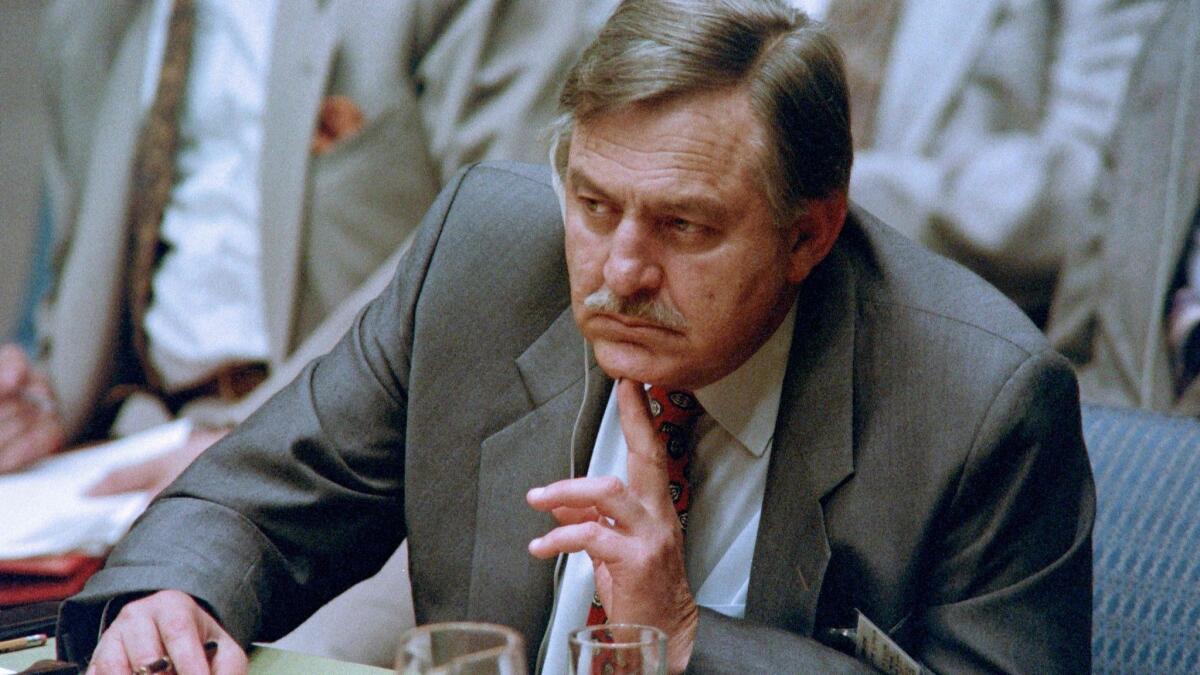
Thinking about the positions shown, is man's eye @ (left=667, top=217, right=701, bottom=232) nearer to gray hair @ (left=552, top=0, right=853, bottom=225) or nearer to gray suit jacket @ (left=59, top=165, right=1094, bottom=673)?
gray hair @ (left=552, top=0, right=853, bottom=225)

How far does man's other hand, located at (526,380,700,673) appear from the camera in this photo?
1507 millimetres

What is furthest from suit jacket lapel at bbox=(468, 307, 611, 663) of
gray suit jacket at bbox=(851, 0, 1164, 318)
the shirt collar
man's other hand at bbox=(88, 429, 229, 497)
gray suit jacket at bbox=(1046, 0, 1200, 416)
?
man's other hand at bbox=(88, 429, 229, 497)

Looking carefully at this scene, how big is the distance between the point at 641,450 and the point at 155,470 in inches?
82.5

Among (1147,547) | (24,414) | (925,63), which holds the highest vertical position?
(925,63)

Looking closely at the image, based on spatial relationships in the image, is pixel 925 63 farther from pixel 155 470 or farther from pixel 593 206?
pixel 155 470

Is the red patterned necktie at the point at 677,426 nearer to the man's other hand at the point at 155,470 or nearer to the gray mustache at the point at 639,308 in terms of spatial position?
the gray mustache at the point at 639,308

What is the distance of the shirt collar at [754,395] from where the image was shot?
193cm

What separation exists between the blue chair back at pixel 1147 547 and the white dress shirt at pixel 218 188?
85.8 inches

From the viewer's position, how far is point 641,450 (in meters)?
1.68

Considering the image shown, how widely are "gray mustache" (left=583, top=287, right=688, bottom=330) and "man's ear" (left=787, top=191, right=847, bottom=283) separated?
208mm

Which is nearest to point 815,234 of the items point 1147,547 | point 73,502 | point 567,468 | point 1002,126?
point 567,468

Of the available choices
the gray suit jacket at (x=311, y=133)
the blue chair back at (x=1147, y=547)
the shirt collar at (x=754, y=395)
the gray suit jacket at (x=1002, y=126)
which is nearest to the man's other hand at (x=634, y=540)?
the shirt collar at (x=754, y=395)

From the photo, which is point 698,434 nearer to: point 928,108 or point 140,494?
point 928,108

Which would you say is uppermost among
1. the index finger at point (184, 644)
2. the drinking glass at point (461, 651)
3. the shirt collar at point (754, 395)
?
the drinking glass at point (461, 651)
